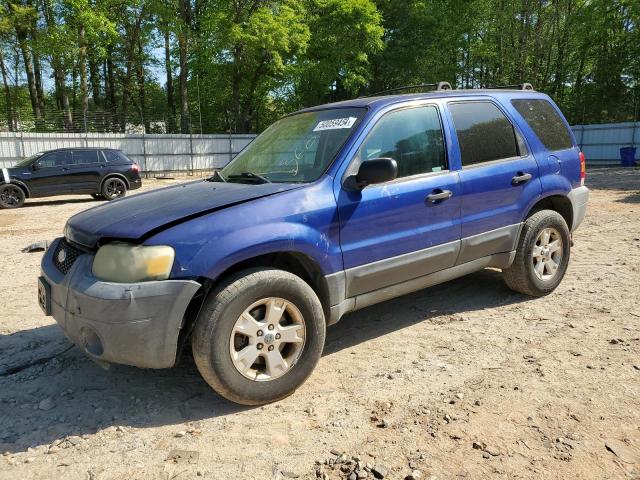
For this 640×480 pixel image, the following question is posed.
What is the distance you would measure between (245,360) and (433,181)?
6.39 ft

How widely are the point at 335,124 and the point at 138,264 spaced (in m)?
1.82

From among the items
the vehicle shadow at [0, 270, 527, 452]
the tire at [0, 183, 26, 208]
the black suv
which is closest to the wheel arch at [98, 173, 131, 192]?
the black suv

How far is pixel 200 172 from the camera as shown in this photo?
91.5 feet

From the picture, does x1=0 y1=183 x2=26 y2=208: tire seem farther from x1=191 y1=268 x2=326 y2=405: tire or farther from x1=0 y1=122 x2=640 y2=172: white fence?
x1=191 y1=268 x2=326 y2=405: tire

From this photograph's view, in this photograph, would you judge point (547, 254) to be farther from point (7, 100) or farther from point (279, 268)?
point (7, 100)

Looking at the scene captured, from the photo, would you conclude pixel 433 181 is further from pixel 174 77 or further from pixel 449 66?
pixel 174 77

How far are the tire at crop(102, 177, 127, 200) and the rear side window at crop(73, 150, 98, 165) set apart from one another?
722mm

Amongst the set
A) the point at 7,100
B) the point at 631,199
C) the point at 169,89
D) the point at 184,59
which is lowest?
the point at 631,199

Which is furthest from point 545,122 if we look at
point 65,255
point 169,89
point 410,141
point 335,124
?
point 169,89

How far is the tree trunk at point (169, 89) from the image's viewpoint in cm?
2941

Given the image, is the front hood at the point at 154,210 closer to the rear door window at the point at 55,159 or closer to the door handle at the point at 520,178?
the door handle at the point at 520,178

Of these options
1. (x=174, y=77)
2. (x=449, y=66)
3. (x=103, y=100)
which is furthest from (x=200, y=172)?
(x=449, y=66)

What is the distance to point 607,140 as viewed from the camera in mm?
26891

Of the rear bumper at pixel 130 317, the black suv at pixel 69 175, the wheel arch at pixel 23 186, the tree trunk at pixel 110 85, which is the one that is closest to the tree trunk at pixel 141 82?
the tree trunk at pixel 110 85
